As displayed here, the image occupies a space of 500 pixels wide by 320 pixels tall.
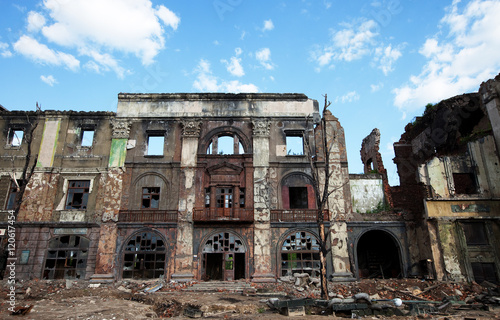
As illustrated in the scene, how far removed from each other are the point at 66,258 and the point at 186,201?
755 centimetres

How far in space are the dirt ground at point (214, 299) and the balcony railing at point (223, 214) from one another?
3.85m

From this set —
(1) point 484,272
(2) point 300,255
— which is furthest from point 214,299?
(1) point 484,272

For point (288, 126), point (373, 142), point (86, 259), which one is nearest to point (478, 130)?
point (373, 142)

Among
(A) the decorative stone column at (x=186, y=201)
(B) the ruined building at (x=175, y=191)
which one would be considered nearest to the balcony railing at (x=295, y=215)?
(B) the ruined building at (x=175, y=191)

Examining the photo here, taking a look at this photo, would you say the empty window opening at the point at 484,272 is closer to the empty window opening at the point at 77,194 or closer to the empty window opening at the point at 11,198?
the empty window opening at the point at 77,194

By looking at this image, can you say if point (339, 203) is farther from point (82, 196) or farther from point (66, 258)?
point (66, 258)

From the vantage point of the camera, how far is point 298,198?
2272 cm

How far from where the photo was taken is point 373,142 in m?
26.0

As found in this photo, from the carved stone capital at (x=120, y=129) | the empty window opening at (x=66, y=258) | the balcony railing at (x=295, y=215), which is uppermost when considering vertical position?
the carved stone capital at (x=120, y=129)

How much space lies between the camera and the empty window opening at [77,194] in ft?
70.0

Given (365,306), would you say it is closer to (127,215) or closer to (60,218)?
(127,215)

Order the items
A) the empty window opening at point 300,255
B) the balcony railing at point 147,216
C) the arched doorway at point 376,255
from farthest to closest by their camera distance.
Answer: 1. the arched doorway at point 376,255
2. the balcony railing at point 147,216
3. the empty window opening at point 300,255

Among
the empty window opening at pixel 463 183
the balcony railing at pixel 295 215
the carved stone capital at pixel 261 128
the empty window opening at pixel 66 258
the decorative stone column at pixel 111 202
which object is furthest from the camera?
the carved stone capital at pixel 261 128

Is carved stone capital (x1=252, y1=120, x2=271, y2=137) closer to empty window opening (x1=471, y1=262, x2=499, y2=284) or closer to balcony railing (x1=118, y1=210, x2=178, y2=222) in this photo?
balcony railing (x1=118, y1=210, x2=178, y2=222)
